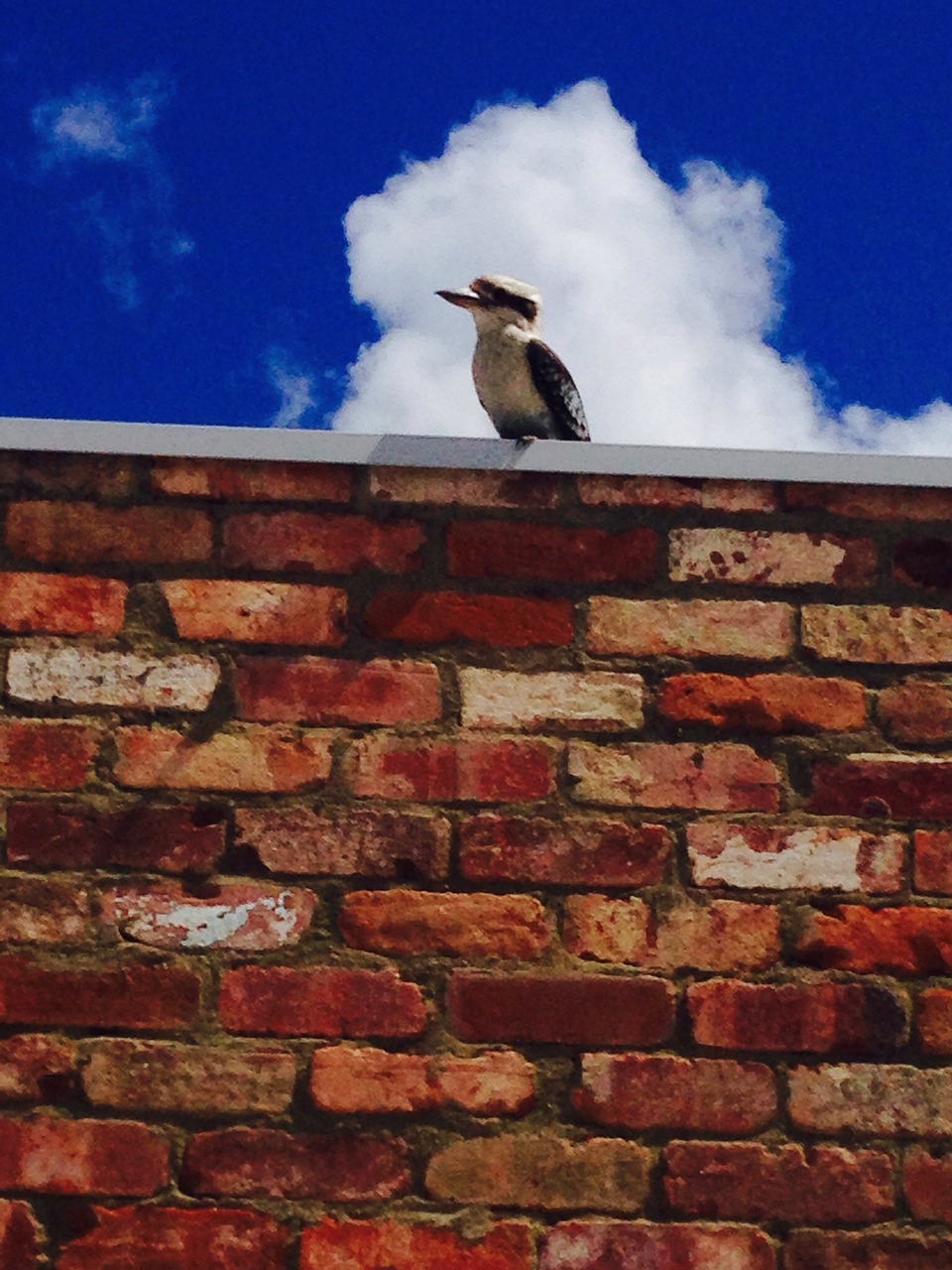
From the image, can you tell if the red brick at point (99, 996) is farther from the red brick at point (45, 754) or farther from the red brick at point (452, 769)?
the red brick at point (452, 769)

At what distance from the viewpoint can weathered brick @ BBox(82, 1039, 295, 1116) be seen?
164 centimetres

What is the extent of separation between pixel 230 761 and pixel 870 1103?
97 cm

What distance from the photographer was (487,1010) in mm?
1654

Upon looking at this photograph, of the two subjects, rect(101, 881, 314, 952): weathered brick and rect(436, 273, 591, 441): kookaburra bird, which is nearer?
rect(101, 881, 314, 952): weathered brick

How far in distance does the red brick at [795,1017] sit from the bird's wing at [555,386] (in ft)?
3.39

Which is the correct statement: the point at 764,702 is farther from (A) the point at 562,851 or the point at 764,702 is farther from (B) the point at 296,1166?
(B) the point at 296,1166

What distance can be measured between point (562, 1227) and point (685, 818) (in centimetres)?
56

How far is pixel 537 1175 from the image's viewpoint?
163 centimetres

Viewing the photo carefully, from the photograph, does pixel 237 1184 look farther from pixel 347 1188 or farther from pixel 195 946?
pixel 195 946

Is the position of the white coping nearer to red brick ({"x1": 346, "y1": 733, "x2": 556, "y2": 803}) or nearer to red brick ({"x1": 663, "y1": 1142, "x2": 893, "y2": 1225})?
red brick ({"x1": 346, "y1": 733, "x2": 556, "y2": 803})

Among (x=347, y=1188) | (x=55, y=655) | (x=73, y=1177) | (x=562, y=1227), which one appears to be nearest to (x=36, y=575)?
(x=55, y=655)

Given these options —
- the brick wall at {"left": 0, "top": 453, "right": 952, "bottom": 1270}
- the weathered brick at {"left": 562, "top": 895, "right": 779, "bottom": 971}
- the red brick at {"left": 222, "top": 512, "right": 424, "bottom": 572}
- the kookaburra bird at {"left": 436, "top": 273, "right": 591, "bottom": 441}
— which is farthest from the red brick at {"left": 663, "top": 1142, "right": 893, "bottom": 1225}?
the kookaburra bird at {"left": 436, "top": 273, "right": 591, "bottom": 441}

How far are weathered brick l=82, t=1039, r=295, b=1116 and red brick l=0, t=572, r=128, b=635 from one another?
0.58 metres

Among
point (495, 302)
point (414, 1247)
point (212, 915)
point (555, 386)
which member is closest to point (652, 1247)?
point (414, 1247)
